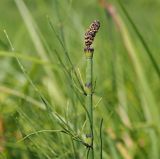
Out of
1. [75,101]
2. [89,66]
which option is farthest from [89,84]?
[75,101]

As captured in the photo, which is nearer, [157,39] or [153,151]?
[153,151]

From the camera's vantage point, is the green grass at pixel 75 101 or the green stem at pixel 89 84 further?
the green grass at pixel 75 101

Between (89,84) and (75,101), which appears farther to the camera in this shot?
(75,101)

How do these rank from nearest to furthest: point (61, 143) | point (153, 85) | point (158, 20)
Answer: point (61, 143), point (153, 85), point (158, 20)

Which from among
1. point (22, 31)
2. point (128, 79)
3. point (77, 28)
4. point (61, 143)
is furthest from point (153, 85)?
point (61, 143)

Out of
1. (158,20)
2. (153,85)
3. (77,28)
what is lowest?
(153,85)

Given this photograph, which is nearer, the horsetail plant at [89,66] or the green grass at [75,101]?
the horsetail plant at [89,66]

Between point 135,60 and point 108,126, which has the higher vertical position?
point 135,60

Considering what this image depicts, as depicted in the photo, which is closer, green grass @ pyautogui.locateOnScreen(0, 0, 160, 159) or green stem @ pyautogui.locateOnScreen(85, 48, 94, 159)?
green stem @ pyautogui.locateOnScreen(85, 48, 94, 159)

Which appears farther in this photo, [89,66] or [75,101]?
[75,101]

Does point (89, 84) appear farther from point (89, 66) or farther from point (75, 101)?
point (75, 101)

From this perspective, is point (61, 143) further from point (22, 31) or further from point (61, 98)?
point (22, 31)
